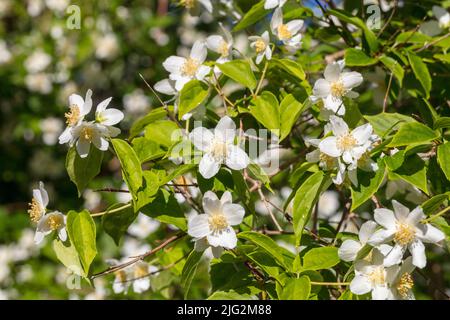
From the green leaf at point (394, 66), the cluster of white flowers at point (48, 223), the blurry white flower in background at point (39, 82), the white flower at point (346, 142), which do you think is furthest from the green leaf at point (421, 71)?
the blurry white flower in background at point (39, 82)

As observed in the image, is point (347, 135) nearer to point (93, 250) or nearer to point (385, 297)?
point (385, 297)

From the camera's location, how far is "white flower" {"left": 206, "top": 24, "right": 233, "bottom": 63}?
129cm

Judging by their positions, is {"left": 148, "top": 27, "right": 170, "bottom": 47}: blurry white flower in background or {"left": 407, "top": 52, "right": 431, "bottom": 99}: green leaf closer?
{"left": 407, "top": 52, "right": 431, "bottom": 99}: green leaf

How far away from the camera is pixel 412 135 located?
3.29 ft

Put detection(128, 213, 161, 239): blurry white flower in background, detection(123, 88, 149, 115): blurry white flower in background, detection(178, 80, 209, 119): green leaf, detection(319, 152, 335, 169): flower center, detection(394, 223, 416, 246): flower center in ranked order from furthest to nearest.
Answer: detection(123, 88, 149, 115): blurry white flower in background
detection(128, 213, 161, 239): blurry white flower in background
detection(178, 80, 209, 119): green leaf
detection(319, 152, 335, 169): flower center
detection(394, 223, 416, 246): flower center

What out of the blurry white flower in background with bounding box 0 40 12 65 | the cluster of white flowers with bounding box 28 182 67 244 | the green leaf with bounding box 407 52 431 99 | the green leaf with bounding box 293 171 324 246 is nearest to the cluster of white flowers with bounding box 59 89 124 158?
the cluster of white flowers with bounding box 28 182 67 244

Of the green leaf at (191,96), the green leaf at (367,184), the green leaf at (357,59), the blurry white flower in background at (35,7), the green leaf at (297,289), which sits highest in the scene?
the green leaf at (357,59)

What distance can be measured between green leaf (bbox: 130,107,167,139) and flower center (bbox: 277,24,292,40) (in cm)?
27

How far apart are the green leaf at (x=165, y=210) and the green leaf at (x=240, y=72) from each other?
0.23 metres

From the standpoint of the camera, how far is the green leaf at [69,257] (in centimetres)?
108

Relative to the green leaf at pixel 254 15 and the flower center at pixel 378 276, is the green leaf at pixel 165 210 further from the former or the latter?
the green leaf at pixel 254 15

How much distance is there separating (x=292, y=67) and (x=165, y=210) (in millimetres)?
338

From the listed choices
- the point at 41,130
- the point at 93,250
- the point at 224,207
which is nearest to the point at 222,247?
the point at 224,207

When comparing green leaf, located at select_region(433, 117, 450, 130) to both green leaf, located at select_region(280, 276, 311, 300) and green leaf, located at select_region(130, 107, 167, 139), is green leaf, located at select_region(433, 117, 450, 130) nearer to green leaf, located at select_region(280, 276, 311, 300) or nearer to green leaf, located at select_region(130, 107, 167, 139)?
green leaf, located at select_region(280, 276, 311, 300)
